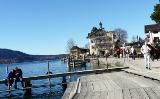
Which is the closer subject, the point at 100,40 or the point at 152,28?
the point at 152,28

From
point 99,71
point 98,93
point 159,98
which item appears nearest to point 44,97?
point 99,71

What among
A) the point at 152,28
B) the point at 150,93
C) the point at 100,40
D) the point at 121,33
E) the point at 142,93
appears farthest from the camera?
the point at 121,33

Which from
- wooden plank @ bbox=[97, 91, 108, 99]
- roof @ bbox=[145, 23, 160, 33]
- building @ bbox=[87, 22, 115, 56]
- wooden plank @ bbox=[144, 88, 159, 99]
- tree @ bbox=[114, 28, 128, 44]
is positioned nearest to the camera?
wooden plank @ bbox=[144, 88, 159, 99]

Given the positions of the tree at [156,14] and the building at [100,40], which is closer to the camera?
the tree at [156,14]

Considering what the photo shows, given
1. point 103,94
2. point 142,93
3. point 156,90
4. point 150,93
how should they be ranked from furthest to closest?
1. point 103,94
2. point 156,90
3. point 142,93
4. point 150,93

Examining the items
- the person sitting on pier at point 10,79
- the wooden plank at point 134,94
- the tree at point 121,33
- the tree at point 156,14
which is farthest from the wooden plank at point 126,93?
the tree at point 121,33

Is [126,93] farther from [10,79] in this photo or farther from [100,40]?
[100,40]

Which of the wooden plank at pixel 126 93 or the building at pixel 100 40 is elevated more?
the building at pixel 100 40

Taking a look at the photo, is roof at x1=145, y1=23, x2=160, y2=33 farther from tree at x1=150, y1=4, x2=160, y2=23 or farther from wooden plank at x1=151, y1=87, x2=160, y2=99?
wooden plank at x1=151, y1=87, x2=160, y2=99

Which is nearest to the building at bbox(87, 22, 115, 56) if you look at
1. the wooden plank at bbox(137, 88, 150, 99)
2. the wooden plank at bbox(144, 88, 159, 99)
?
the wooden plank at bbox(137, 88, 150, 99)

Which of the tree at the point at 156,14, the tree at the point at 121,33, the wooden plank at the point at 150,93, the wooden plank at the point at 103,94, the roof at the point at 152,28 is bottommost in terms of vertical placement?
the wooden plank at the point at 103,94

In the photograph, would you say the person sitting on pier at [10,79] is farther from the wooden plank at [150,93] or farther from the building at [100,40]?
the building at [100,40]

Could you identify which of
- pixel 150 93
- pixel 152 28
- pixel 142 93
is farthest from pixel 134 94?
pixel 152 28

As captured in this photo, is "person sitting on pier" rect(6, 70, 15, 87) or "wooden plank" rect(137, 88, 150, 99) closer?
"wooden plank" rect(137, 88, 150, 99)
